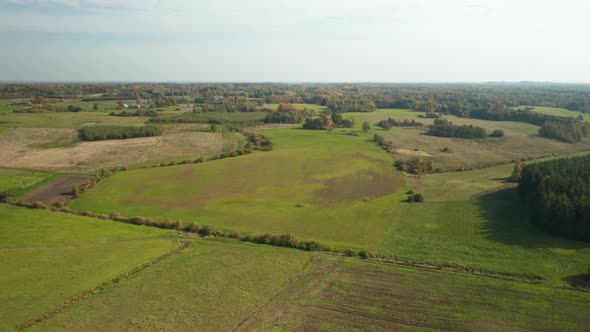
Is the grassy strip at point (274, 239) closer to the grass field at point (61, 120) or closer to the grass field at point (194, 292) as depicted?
the grass field at point (194, 292)

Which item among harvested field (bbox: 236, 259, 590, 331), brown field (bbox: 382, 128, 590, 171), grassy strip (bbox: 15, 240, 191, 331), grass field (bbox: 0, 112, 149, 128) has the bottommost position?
harvested field (bbox: 236, 259, 590, 331)

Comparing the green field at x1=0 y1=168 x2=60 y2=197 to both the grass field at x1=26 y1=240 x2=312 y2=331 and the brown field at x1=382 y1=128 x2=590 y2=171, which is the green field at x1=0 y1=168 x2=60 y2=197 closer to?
the grass field at x1=26 y1=240 x2=312 y2=331

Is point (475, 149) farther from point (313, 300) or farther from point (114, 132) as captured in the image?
point (114, 132)

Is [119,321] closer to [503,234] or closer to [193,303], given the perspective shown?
[193,303]

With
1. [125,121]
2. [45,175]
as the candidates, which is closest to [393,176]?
[45,175]

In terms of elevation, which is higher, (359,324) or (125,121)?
(125,121)

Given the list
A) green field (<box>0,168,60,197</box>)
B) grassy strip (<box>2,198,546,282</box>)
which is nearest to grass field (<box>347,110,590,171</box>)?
grassy strip (<box>2,198,546,282</box>)
